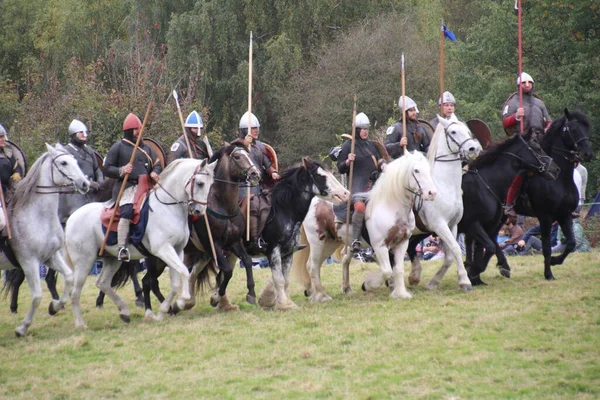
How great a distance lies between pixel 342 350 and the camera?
11.5 meters

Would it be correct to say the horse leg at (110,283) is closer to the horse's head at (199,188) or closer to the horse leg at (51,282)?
the horse's head at (199,188)

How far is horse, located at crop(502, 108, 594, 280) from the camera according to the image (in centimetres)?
1579

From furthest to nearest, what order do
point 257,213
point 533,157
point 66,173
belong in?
point 533,157 < point 257,213 < point 66,173

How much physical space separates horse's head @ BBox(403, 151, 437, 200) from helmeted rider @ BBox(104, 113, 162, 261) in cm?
369

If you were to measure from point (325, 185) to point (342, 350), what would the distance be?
367 cm

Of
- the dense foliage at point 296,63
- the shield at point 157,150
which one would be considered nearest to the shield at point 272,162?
the shield at point 157,150

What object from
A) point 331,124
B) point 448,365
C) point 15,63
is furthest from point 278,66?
point 448,365

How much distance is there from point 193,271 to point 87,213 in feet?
6.28

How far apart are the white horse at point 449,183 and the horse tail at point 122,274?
14.8 ft

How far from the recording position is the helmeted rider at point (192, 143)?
15719 millimetres

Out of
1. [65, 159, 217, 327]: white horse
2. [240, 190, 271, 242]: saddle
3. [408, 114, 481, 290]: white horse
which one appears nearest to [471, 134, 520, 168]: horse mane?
[408, 114, 481, 290]: white horse

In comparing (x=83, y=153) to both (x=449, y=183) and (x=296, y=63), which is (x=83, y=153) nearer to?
(x=449, y=183)

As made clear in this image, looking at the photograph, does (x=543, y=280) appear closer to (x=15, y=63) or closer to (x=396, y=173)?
(x=396, y=173)

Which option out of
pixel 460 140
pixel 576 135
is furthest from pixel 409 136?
pixel 576 135
